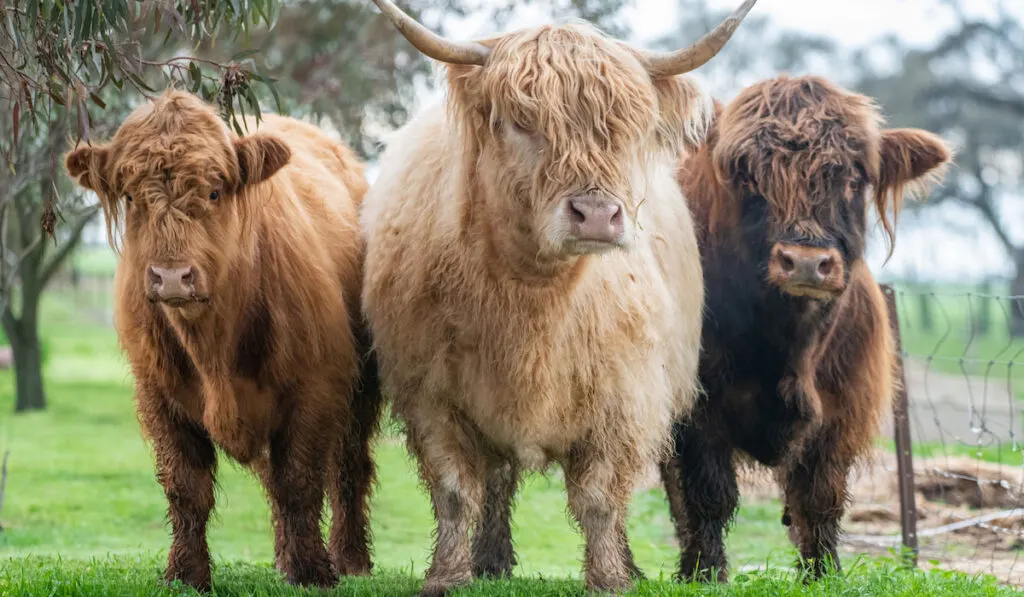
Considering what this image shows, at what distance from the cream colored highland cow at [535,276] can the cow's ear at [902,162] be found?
943mm

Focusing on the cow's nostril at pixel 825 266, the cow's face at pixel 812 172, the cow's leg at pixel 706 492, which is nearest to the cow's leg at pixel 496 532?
the cow's leg at pixel 706 492

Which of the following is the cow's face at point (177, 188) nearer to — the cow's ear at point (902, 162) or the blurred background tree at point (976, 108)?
the cow's ear at point (902, 162)

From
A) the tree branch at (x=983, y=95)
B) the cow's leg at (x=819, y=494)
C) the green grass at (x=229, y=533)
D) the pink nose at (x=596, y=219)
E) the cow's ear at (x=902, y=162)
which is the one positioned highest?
the tree branch at (x=983, y=95)

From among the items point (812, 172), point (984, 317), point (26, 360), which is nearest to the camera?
point (812, 172)

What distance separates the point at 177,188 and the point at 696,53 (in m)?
2.08

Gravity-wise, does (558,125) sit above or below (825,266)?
above

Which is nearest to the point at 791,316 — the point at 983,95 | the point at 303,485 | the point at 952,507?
the point at 303,485

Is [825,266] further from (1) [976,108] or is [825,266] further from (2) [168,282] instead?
(1) [976,108]

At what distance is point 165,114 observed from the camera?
472cm

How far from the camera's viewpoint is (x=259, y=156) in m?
4.83

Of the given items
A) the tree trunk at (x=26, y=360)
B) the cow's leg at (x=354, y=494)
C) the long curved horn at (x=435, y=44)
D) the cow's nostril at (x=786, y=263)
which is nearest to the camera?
the long curved horn at (x=435, y=44)

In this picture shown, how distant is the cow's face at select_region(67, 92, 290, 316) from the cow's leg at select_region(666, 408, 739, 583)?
2.36 meters

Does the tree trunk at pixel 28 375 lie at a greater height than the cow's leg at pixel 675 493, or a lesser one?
lesser

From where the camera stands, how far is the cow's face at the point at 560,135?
4.09 metres
